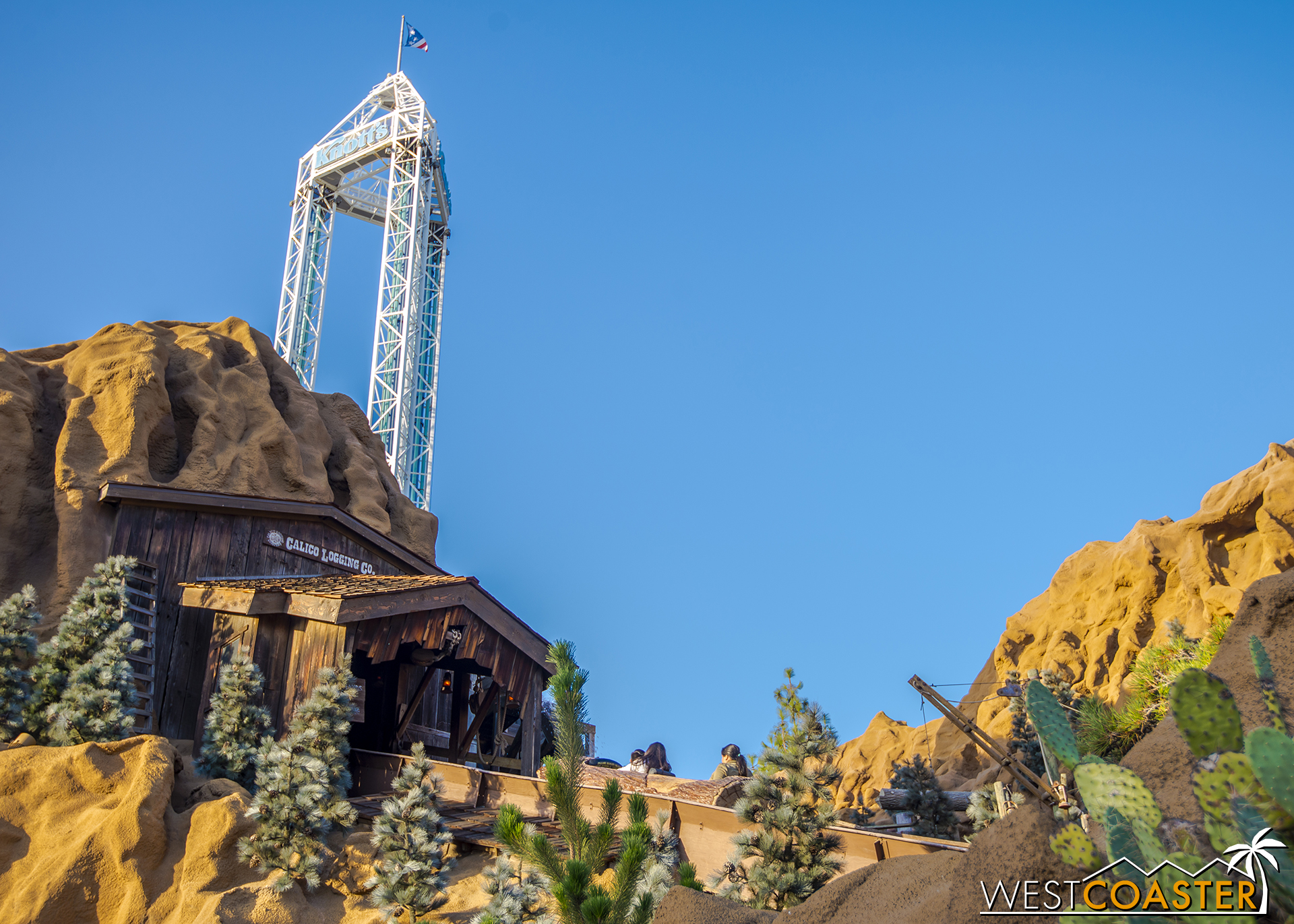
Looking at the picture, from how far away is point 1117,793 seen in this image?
3852 millimetres

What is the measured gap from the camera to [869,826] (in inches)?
519

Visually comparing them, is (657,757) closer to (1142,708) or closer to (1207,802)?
(1142,708)

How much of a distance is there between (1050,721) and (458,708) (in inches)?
456

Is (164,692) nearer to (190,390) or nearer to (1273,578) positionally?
(190,390)

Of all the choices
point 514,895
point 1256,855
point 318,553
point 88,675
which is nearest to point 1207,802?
point 1256,855

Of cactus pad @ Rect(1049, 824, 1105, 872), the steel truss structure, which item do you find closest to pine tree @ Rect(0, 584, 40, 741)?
cactus pad @ Rect(1049, 824, 1105, 872)

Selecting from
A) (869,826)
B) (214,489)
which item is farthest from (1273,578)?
(214,489)

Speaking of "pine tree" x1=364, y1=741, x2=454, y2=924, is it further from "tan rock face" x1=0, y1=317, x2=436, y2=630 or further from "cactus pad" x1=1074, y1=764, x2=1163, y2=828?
"tan rock face" x1=0, y1=317, x2=436, y2=630

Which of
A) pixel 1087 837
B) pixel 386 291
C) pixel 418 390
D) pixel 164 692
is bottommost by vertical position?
pixel 1087 837

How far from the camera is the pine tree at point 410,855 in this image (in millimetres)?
7500

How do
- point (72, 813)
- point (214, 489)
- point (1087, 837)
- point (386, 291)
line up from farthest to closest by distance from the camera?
point (386, 291) < point (214, 489) < point (72, 813) < point (1087, 837)

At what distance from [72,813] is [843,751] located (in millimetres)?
30541

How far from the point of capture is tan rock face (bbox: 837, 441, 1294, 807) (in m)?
23.9

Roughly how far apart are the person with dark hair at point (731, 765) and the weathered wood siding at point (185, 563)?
8.40 metres
